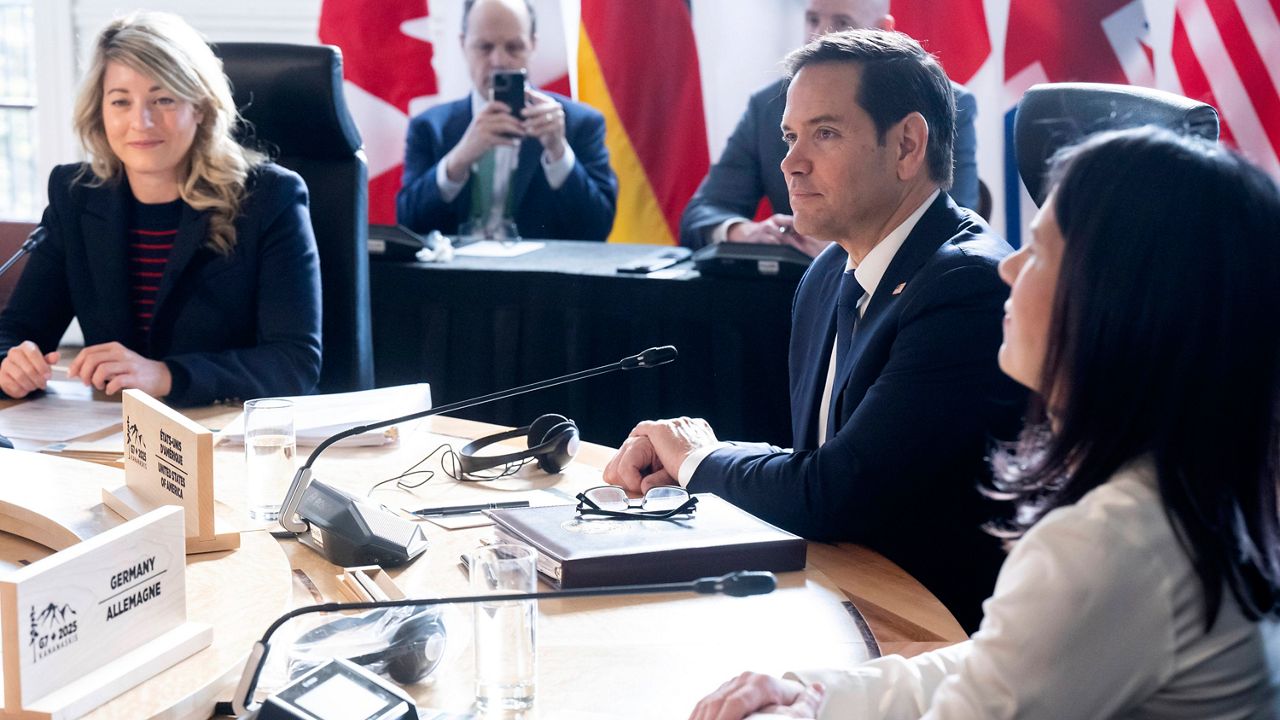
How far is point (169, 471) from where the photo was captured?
1.31m

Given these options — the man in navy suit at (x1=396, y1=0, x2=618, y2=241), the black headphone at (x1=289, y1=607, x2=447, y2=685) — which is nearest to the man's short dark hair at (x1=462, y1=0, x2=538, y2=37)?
the man in navy suit at (x1=396, y1=0, x2=618, y2=241)

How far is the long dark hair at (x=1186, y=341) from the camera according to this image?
33.5 inches

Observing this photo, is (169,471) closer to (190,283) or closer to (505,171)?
(190,283)

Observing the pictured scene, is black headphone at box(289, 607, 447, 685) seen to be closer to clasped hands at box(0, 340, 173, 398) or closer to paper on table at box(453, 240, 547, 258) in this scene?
clasped hands at box(0, 340, 173, 398)

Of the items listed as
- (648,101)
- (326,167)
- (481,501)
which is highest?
(648,101)

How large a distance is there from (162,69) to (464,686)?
5.50ft

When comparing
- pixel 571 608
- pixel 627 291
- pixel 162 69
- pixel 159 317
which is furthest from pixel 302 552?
pixel 627 291

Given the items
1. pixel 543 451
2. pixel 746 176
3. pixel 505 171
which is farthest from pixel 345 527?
pixel 505 171

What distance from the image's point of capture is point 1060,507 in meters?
0.90

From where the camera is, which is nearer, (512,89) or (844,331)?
(844,331)

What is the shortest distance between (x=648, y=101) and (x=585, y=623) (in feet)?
9.80

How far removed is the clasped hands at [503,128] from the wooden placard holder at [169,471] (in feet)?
7.61

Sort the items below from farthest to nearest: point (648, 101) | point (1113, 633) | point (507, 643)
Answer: point (648, 101)
point (507, 643)
point (1113, 633)

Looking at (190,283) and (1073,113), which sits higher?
(1073,113)
